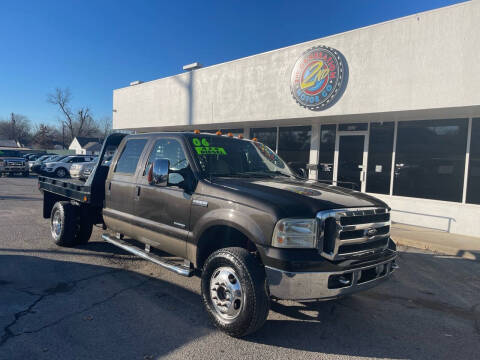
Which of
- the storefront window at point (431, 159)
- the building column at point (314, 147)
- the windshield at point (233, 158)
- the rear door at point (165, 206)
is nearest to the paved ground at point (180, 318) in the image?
the rear door at point (165, 206)

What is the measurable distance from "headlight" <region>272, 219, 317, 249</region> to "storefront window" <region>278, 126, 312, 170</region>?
27.2 ft

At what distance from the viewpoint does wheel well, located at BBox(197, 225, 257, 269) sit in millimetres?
3506

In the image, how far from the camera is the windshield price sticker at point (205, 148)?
158 inches

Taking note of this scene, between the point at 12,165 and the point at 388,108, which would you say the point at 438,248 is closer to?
the point at 388,108

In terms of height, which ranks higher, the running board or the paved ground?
the running board

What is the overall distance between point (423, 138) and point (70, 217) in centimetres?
846

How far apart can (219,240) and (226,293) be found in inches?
24.4

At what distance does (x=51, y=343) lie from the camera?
2.91 meters

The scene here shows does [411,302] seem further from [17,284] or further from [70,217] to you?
[70,217]

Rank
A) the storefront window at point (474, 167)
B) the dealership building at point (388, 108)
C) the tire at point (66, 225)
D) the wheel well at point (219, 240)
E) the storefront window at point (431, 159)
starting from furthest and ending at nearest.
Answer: the storefront window at point (431, 159) < the storefront window at point (474, 167) < the dealership building at point (388, 108) < the tire at point (66, 225) < the wheel well at point (219, 240)

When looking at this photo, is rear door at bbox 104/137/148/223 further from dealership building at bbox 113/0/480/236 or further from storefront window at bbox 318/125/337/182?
storefront window at bbox 318/125/337/182

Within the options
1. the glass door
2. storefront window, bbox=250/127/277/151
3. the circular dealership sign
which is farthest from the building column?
storefront window, bbox=250/127/277/151

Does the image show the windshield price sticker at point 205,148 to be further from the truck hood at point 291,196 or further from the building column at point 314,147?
the building column at point 314,147

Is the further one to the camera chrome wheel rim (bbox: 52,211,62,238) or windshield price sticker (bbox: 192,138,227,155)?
chrome wheel rim (bbox: 52,211,62,238)
